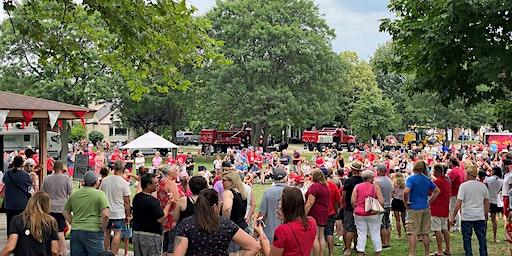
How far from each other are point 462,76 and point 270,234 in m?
5.57

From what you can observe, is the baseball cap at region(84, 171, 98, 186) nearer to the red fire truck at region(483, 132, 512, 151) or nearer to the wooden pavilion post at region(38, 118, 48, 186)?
the wooden pavilion post at region(38, 118, 48, 186)

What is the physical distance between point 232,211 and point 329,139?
161 feet

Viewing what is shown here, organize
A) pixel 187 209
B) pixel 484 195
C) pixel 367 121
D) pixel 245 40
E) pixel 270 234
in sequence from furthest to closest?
1. pixel 367 121
2. pixel 245 40
3. pixel 484 195
4. pixel 270 234
5. pixel 187 209

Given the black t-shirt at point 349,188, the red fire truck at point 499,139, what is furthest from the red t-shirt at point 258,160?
the red fire truck at point 499,139

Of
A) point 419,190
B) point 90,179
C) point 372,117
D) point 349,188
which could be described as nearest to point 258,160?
point 349,188

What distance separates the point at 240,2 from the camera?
47.1m

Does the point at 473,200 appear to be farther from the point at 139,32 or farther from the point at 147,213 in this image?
the point at 139,32

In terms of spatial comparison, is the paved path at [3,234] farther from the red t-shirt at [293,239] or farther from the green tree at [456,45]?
the green tree at [456,45]

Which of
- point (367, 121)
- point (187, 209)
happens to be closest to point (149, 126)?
point (367, 121)

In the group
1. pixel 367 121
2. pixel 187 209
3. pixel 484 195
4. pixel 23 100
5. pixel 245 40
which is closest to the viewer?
pixel 187 209

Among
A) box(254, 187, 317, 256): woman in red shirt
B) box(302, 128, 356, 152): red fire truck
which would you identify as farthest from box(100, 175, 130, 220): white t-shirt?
box(302, 128, 356, 152): red fire truck

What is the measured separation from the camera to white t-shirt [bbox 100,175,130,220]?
9.88m

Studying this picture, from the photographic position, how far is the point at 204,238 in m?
5.08

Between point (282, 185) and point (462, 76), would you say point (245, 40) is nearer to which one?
point (462, 76)
